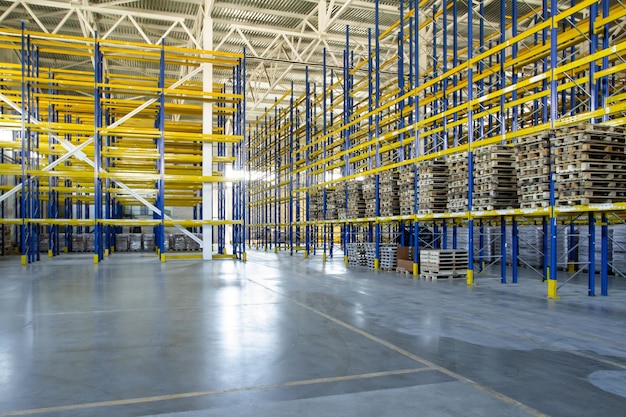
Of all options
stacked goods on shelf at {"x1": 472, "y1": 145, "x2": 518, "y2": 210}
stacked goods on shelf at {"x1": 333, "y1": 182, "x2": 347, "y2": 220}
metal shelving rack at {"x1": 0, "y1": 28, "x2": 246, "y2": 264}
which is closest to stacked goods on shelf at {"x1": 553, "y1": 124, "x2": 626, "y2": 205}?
stacked goods on shelf at {"x1": 472, "y1": 145, "x2": 518, "y2": 210}

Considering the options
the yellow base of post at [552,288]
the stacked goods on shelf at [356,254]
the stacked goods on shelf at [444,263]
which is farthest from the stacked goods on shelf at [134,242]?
the yellow base of post at [552,288]

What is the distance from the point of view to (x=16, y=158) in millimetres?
22828

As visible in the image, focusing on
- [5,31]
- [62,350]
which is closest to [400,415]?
[62,350]

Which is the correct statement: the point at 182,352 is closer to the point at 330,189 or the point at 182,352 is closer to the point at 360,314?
the point at 360,314

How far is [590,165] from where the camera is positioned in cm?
823

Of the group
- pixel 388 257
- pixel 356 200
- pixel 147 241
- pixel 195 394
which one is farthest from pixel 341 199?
pixel 195 394

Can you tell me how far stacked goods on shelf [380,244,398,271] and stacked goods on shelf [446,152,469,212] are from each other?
262cm

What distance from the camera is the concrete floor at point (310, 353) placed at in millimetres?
3373

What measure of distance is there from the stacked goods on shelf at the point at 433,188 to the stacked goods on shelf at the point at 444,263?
4.04 ft

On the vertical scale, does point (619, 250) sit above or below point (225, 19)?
below

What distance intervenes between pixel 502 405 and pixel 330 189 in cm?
1661

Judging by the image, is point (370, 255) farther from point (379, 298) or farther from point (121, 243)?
point (121, 243)

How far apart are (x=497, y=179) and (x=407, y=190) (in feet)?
10.3

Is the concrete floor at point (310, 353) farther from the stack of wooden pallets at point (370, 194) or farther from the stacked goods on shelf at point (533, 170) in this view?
the stack of wooden pallets at point (370, 194)
